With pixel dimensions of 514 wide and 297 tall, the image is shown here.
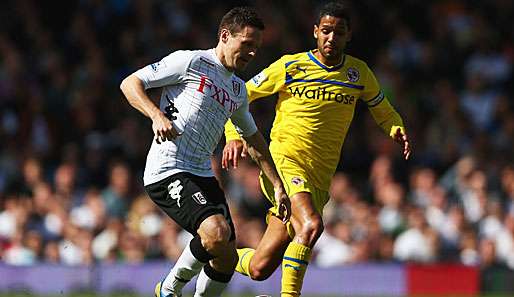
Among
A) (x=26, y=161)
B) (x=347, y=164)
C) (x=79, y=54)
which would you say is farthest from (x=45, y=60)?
(x=347, y=164)

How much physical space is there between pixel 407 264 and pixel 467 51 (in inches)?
196

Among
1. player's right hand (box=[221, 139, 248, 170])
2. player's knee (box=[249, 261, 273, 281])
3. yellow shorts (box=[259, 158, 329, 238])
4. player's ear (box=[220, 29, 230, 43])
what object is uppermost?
player's ear (box=[220, 29, 230, 43])

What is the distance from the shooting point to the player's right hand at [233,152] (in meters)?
10.3

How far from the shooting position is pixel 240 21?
939 centimetres

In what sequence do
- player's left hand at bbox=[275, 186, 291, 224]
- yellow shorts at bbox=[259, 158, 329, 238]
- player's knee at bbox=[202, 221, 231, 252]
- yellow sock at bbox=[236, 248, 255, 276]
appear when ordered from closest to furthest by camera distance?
player's knee at bbox=[202, 221, 231, 252] < player's left hand at bbox=[275, 186, 291, 224] < yellow shorts at bbox=[259, 158, 329, 238] < yellow sock at bbox=[236, 248, 255, 276]

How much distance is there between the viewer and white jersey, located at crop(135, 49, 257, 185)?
941 cm

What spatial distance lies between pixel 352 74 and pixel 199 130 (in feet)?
6.79

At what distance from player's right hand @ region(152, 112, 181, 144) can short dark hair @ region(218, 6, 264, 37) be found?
3.42 ft

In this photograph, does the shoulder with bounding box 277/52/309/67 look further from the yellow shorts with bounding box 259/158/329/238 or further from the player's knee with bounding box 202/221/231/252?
the player's knee with bounding box 202/221/231/252

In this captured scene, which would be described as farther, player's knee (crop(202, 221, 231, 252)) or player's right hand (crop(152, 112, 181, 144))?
player's knee (crop(202, 221, 231, 252))

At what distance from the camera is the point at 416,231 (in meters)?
16.1

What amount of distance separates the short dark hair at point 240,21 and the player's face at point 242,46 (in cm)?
3

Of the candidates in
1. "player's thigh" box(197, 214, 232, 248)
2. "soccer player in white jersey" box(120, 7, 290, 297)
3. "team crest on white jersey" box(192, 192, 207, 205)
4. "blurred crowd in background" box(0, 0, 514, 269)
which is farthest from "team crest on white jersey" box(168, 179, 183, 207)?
"blurred crowd in background" box(0, 0, 514, 269)

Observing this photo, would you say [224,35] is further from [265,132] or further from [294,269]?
[265,132]
